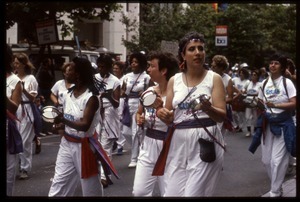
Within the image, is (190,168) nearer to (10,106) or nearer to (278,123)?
(10,106)

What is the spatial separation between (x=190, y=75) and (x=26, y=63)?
5021 mm

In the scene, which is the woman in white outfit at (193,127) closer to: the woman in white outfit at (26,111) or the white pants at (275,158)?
the white pants at (275,158)

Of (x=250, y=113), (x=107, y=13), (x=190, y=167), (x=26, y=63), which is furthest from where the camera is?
(x=107, y=13)

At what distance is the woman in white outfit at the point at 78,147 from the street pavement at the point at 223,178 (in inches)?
95.3

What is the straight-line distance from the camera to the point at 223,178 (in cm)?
1134

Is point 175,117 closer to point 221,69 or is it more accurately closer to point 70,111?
point 70,111

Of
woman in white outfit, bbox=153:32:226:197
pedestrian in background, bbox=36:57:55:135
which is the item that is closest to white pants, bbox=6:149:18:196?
woman in white outfit, bbox=153:32:226:197

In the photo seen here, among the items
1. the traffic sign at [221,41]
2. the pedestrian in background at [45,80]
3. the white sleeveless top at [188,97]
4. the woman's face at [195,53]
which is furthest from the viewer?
the traffic sign at [221,41]

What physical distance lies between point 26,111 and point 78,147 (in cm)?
468

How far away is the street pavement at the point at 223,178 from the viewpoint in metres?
9.95

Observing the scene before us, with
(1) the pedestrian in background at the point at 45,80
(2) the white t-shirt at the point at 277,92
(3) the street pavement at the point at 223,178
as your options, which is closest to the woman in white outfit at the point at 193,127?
(2) the white t-shirt at the point at 277,92

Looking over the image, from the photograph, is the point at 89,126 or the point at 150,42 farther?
the point at 150,42

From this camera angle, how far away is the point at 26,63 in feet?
36.3

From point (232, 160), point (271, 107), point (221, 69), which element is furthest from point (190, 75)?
point (232, 160)
